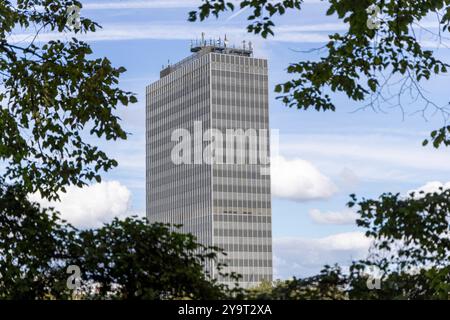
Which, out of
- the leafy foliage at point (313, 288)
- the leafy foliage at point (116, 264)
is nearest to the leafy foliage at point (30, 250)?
the leafy foliage at point (116, 264)

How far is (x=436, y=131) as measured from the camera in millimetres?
13398

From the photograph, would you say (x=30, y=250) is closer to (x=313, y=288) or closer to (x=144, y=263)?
(x=144, y=263)

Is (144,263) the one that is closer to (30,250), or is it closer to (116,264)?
(116,264)

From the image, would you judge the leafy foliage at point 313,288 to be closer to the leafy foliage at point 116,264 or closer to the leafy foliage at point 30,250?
the leafy foliage at point 116,264

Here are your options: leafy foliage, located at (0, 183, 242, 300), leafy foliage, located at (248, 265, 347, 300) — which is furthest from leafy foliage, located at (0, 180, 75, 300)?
leafy foliage, located at (248, 265, 347, 300)

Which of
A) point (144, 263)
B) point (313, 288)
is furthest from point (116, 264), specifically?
point (313, 288)

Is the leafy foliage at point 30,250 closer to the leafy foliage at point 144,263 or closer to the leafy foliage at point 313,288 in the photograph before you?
the leafy foliage at point 144,263

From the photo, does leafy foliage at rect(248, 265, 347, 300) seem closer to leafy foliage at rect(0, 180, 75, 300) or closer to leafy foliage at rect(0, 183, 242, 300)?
leafy foliage at rect(0, 183, 242, 300)

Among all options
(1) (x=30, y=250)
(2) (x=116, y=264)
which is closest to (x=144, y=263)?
(2) (x=116, y=264)

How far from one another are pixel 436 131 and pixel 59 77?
7989 mm

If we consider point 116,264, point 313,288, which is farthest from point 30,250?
point 313,288

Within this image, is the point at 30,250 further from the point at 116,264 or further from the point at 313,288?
the point at 313,288

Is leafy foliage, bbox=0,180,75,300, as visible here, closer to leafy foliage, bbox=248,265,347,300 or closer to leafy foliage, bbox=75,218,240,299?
leafy foliage, bbox=75,218,240,299
